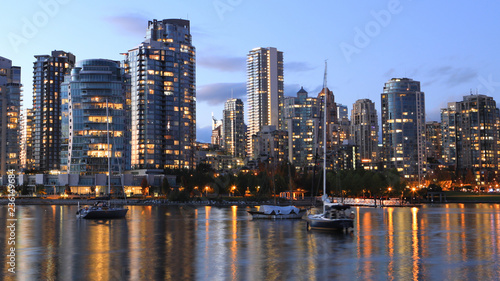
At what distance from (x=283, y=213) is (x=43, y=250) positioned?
68.2m

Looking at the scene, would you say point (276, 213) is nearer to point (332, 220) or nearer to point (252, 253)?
point (332, 220)

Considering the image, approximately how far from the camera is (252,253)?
217ft

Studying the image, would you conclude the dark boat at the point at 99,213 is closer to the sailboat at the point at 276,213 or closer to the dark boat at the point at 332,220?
the sailboat at the point at 276,213

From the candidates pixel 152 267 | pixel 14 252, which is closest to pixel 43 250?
pixel 14 252

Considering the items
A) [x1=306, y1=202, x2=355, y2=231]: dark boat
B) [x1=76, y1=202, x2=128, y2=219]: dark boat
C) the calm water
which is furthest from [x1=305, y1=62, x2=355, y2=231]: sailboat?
[x1=76, y1=202, x2=128, y2=219]: dark boat

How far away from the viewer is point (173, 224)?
4355 inches

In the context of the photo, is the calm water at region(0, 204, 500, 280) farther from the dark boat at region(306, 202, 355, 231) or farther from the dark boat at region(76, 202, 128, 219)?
the dark boat at region(76, 202, 128, 219)

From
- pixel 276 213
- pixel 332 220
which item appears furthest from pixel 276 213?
pixel 332 220

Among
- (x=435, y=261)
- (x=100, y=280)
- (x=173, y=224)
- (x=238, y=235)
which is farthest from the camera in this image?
(x=173, y=224)

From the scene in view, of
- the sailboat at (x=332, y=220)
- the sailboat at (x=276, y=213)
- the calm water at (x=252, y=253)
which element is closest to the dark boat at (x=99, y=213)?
the calm water at (x=252, y=253)

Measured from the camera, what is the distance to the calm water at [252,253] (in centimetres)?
5175

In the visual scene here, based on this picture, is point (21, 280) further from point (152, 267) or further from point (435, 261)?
point (435, 261)

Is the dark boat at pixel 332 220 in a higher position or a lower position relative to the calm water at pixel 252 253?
higher

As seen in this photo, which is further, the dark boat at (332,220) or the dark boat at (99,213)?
the dark boat at (99,213)
